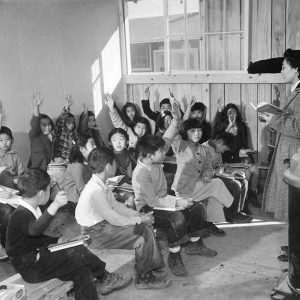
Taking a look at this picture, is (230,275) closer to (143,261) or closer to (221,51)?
(143,261)

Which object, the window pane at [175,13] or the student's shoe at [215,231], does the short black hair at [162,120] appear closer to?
the window pane at [175,13]

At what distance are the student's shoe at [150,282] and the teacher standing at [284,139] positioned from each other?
1198 mm

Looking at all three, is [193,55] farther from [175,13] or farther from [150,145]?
[150,145]

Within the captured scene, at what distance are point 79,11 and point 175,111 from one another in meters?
2.99

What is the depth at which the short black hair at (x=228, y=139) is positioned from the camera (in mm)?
5859

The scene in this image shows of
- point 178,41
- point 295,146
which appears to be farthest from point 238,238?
point 178,41

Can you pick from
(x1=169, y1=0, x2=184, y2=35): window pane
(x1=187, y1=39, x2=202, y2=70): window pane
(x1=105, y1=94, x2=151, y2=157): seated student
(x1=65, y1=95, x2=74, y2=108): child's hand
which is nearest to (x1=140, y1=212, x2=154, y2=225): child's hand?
(x1=105, y1=94, x2=151, y2=157): seated student

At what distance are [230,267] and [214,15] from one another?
156 inches

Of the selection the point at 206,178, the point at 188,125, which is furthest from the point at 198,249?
the point at 188,125

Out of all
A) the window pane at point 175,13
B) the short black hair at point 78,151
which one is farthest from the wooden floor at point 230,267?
the window pane at point 175,13

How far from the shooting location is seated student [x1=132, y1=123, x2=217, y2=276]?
3.88m

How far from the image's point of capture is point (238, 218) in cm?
520

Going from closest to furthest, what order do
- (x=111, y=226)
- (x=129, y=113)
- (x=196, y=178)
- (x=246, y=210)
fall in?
1. (x=111, y=226)
2. (x=196, y=178)
3. (x=246, y=210)
4. (x=129, y=113)

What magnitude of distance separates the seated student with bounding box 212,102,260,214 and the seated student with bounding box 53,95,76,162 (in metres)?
2.01
